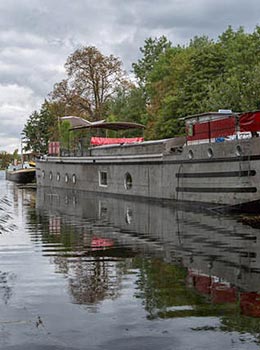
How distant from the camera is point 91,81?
6575 centimetres

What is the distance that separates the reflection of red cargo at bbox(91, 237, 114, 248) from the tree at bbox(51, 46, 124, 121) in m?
51.4

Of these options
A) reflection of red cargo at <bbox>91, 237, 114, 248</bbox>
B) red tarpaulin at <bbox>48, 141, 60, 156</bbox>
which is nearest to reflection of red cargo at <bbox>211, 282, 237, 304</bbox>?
reflection of red cargo at <bbox>91, 237, 114, 248</bbox>

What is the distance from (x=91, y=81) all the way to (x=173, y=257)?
182 feet

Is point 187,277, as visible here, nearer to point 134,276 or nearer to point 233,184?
point 134,276

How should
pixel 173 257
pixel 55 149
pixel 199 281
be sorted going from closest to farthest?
1. pixel 199 281
2. pixel 173 257
3. pixel 55 149

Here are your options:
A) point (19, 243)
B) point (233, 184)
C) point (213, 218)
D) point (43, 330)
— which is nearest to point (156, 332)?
point (43, 330)

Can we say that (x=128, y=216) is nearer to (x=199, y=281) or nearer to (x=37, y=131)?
(x=199, y=281)

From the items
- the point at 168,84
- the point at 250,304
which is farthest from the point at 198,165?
the point at 168,84

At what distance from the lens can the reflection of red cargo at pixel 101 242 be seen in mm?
13616

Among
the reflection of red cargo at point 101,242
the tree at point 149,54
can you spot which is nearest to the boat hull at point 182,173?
the reflection of red cargo at point 101,242

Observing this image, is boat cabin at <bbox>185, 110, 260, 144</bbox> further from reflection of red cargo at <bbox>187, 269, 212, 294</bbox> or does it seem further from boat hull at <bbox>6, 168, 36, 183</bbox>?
boat hull at <bbox>6, 168, 36, 183</bbox>

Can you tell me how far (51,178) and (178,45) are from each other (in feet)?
82.2

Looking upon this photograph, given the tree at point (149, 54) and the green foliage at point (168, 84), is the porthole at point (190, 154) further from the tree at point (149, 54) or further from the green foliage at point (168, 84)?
the tree at point (149, 54)

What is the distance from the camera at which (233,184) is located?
22125 mm
